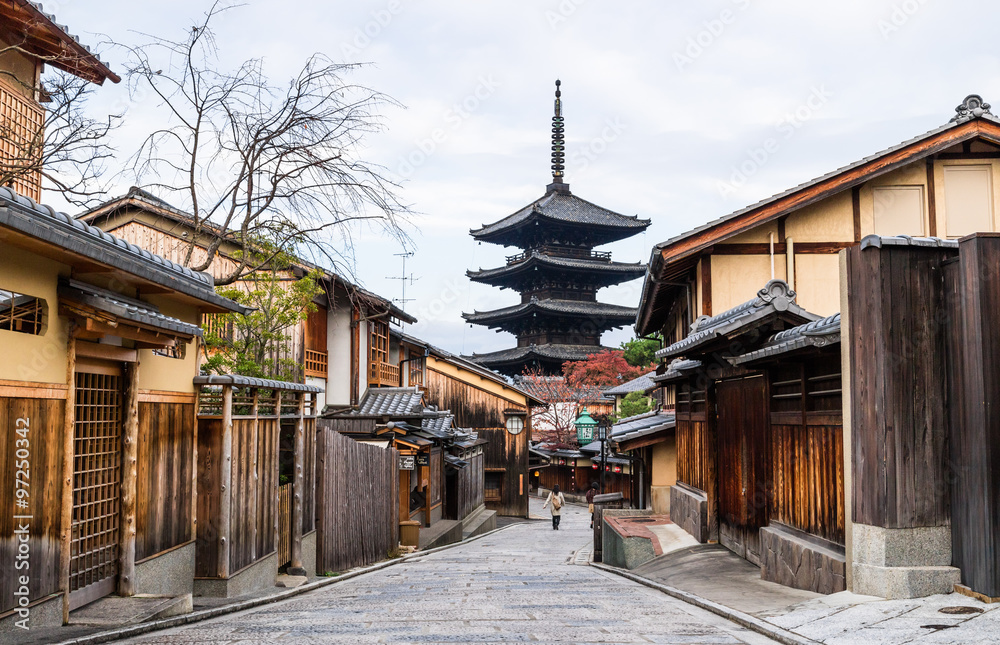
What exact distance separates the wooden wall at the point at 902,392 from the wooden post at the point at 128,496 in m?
7.21

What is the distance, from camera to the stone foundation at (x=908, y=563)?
738 centimetres

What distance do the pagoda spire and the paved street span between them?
1678 inches

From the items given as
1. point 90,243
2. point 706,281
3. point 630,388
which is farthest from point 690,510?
point 630,388

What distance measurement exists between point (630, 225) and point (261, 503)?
41.1 metres

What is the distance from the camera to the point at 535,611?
854cm

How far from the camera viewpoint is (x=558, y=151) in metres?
55.2

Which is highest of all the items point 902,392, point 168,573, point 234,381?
point 234,381

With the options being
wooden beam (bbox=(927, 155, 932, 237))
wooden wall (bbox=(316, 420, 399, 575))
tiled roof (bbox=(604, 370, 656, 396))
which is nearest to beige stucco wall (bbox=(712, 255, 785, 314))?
wooden beam (bbox=(927, 155, 932, 237))

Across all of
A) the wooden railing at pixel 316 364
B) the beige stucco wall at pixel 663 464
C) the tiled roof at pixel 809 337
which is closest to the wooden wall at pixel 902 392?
the tiled roof at pixel 809 337

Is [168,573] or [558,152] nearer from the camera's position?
[168,573]

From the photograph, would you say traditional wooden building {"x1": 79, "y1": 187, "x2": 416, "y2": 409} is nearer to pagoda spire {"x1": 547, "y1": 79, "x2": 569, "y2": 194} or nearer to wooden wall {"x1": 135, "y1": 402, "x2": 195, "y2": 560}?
wooden wall {"x1": 135, "y1": 402, "x2": 195, "y2": 560}

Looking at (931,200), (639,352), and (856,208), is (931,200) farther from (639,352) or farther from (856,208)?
(639,352)

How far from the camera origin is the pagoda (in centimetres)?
5059

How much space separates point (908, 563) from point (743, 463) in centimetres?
480
